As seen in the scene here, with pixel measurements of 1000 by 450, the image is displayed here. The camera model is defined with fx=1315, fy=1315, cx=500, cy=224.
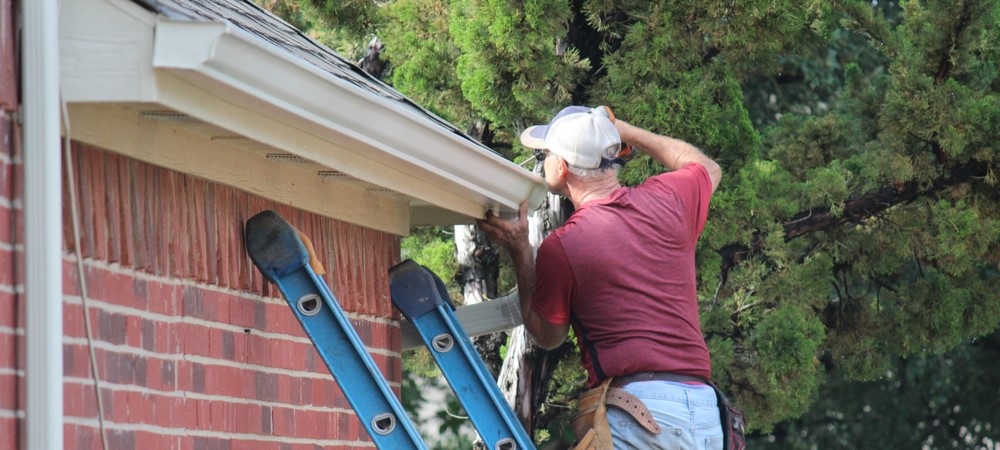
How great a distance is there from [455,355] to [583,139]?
2.91 feet

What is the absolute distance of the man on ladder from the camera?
4195 millimetres

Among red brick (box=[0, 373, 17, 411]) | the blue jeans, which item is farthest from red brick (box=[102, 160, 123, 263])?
the blue jeans

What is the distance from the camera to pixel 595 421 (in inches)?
165

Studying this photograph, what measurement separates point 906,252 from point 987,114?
4.36ft

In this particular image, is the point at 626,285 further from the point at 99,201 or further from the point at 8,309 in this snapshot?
the point at 8,309

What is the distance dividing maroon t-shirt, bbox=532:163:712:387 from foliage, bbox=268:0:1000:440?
3253 millimetres

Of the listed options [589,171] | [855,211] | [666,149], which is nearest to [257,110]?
[589,171]

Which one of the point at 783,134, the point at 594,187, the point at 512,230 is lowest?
the point at 512,230

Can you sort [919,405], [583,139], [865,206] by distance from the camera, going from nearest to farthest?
[583,139] → [865,206] → [919,405]

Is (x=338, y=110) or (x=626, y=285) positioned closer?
(x=338, y=110)

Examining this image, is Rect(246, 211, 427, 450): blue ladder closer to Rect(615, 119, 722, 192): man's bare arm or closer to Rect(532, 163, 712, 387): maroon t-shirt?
Rect(532, 163, 712, 387): maroon t-shirt

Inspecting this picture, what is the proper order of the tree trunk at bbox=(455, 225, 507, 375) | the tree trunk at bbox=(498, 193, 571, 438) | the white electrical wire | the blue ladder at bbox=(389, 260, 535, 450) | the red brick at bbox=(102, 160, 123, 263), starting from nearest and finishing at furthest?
the white electrical wire, the red brick at bbox=(102, 160, 123, 263), the blue ladder at bbox=(389, 260, 535, 450), the tree trunk at bbox=(498, 193, 571, 438), the tree trunk at bbox=(455, 225, 507, 375)

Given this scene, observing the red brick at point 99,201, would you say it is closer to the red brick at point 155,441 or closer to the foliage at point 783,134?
the red brick at point 155,441

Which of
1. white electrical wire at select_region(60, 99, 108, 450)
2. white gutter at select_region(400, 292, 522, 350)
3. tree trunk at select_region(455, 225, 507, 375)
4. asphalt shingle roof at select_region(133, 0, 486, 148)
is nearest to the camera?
white electrical wire at select_region(60, 99, 108, 450)
